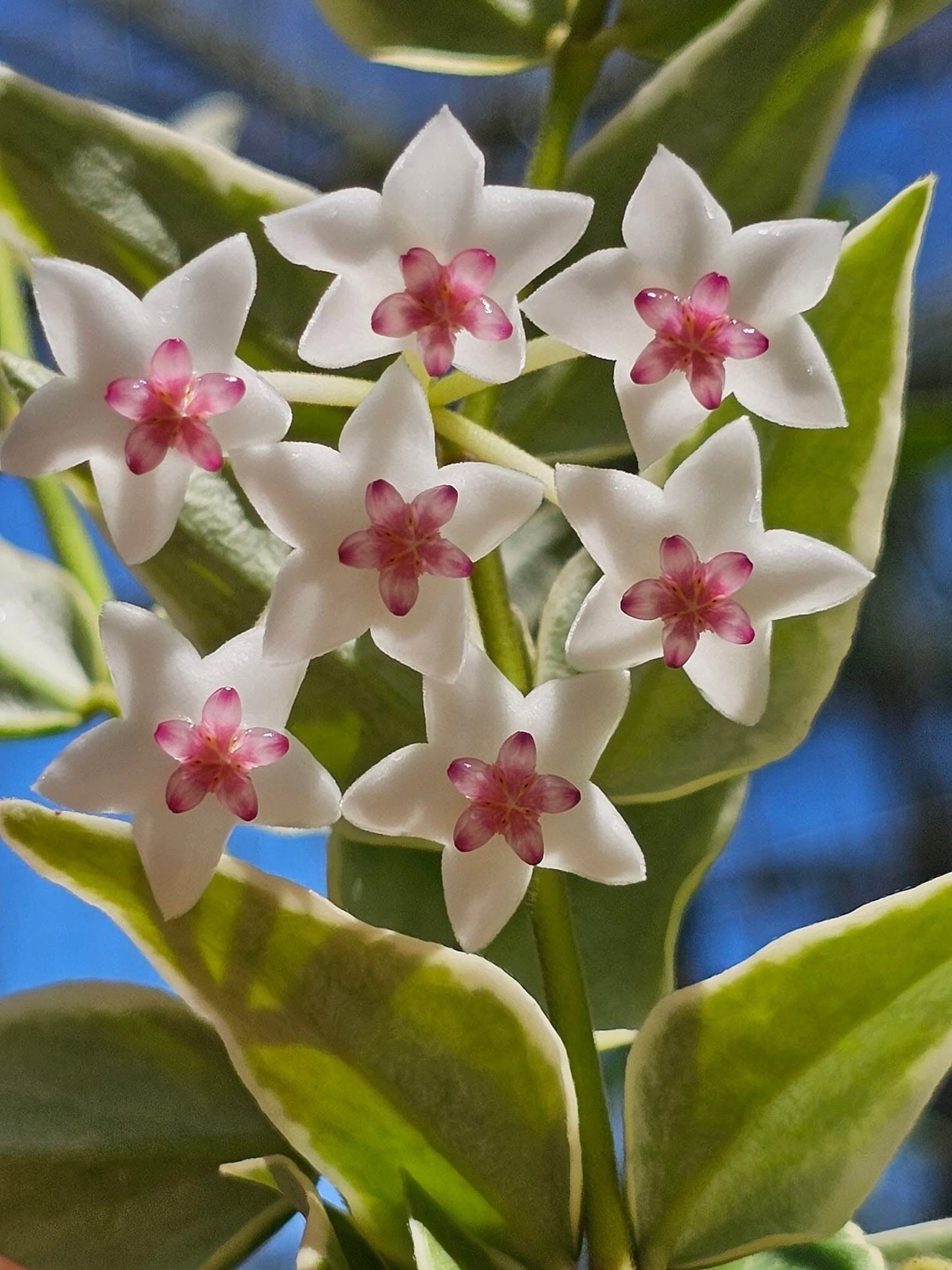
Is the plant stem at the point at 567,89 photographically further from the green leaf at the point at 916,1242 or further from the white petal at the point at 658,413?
the green leaf at the point at 916,1242

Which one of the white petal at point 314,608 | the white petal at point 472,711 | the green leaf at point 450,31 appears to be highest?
the green leaf at point 450,31

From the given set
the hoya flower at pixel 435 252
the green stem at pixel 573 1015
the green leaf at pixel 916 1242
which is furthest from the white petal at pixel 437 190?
the green leaf at pixel 916 1242

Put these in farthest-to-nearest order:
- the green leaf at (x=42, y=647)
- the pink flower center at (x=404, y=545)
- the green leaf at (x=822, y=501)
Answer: the green leaf at (x=42, y=647) → the green leaf at (x=822, y=501) → the pink flower center at (x=404, y=545)

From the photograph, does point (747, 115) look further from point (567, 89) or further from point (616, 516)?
point (616, 516)

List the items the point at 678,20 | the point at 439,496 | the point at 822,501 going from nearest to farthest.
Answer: the point at 439,496 → the point at 822,501 → the point at 678,20

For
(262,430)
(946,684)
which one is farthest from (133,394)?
(946,684)

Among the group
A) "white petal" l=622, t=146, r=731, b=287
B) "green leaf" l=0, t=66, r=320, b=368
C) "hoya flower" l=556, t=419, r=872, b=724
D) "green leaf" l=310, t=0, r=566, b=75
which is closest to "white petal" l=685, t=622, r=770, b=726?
"hoya flower" l=556, t=419, r=872, b=724

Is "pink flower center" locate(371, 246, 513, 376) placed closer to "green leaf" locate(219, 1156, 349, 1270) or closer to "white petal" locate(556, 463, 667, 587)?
"white petal" locate(556, 463, 667, 587)

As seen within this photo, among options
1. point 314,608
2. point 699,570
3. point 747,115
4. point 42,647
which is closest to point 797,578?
point 699,570
